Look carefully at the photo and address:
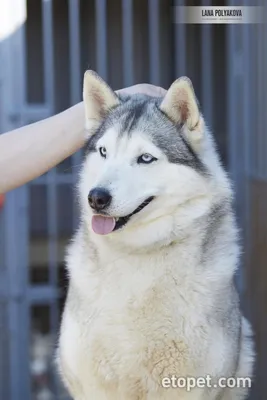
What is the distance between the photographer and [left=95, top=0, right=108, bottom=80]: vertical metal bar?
13.9 ft

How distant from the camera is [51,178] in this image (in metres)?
4.45

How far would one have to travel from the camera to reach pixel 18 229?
14.2ft

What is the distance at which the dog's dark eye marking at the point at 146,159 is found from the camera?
264cm

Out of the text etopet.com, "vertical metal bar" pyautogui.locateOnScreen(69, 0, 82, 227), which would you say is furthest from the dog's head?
"vertical metal bar" pyautogui.locateOnScreen(69, 0, 82, 227)

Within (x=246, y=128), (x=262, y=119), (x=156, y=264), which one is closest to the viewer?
(x=156, y=264)

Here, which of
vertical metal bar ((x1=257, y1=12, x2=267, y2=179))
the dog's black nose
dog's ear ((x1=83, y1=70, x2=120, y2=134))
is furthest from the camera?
vertical metal bar ((x1=257, y1=12, x2=267, y2=179))

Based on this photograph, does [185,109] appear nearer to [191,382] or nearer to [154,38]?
[191,382]

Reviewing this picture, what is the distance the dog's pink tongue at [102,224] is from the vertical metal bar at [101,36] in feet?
6.01

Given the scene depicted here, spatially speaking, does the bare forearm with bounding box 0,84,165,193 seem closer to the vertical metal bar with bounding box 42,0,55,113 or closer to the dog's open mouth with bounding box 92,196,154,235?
the dog's open mouth with bounding box 92,196,154,235

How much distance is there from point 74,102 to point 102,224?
1.89 m

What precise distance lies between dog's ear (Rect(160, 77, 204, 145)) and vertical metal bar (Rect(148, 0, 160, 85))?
1.68 m

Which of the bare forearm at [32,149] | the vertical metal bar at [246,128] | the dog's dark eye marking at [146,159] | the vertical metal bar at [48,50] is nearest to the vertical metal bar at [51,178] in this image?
the vertical metal bar at [48,50]

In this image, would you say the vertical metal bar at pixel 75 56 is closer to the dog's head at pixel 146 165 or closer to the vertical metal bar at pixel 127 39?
the vertical metal bar at pixel 127 39

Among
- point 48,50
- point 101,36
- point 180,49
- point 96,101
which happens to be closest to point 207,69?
point 180,49
